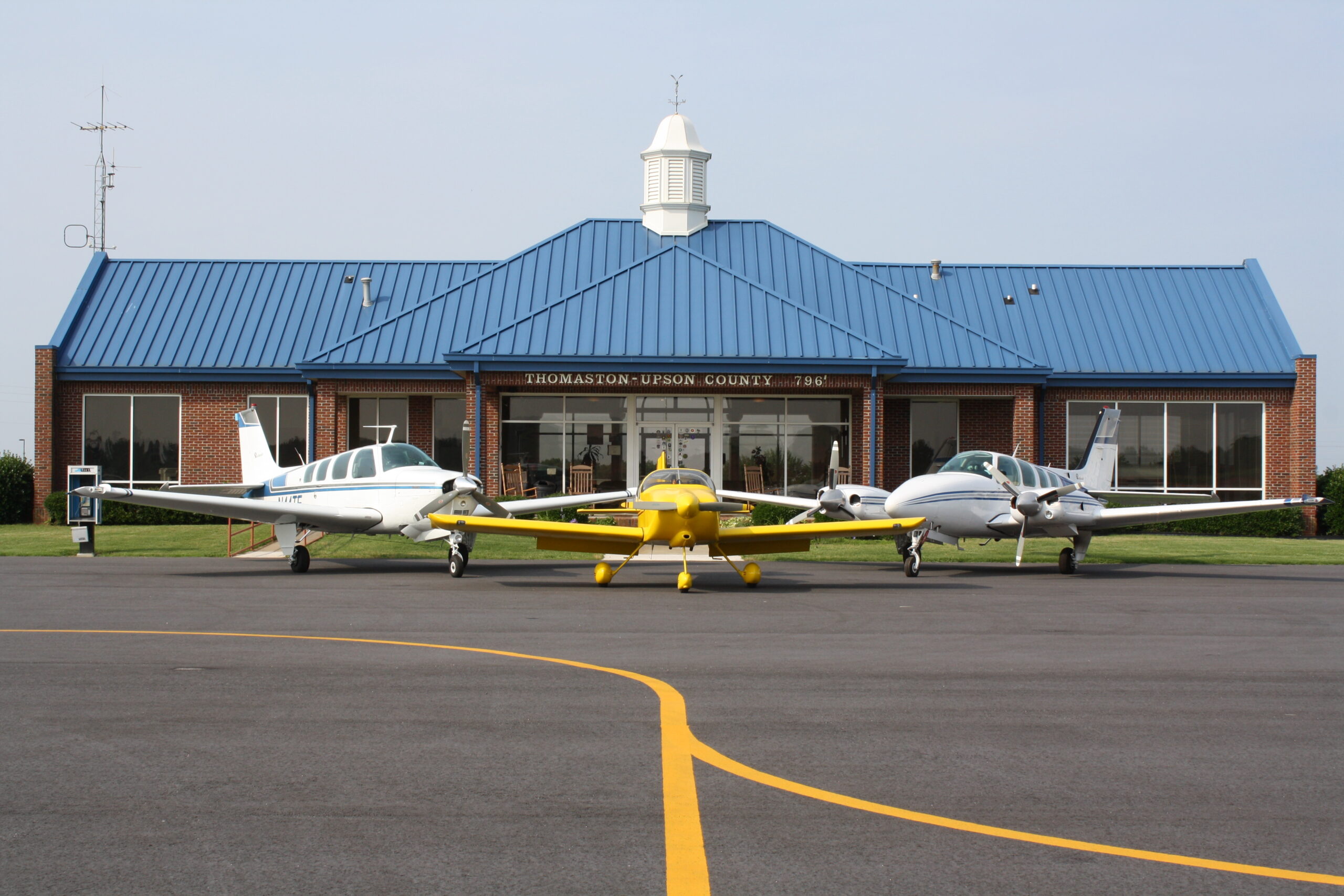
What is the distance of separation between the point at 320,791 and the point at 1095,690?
19.2ft

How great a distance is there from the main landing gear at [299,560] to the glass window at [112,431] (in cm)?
1537

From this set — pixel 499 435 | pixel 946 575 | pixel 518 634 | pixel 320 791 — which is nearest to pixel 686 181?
pixel 499 435

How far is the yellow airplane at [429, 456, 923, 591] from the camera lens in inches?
643

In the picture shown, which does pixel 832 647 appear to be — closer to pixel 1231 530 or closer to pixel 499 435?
pixel 499 435

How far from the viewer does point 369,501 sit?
61.9 feet

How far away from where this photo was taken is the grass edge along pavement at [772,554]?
2244cm

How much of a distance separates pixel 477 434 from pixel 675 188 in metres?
12.3

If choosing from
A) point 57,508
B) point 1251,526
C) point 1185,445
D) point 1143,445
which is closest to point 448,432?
point 57,508

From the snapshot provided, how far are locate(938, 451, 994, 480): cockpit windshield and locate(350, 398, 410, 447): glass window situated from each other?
16871 mm

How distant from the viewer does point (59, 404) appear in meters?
31.3

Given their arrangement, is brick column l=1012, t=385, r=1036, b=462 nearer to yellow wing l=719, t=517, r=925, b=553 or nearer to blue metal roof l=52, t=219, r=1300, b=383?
blue metal roof l=52, t=219, r=1300, b=383

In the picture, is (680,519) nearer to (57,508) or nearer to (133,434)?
(57,508)

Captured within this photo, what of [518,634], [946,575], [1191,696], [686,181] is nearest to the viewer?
[1191,696]

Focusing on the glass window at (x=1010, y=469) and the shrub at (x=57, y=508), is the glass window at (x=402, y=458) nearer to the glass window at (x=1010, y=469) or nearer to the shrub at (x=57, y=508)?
the glass window at (x=1010, y=469)
